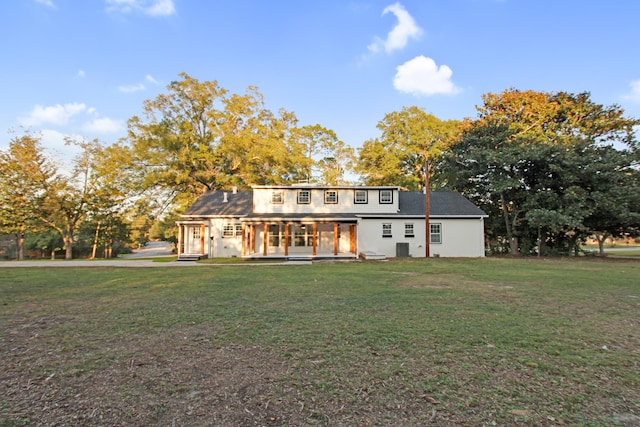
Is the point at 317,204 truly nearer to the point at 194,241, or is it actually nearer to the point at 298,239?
the point at 298,239

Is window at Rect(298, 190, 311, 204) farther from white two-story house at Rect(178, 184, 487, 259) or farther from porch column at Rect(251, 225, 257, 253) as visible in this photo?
porch column at Rect(251, 225, 257, 253)

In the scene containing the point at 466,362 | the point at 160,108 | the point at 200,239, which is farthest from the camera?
the point at 160,108

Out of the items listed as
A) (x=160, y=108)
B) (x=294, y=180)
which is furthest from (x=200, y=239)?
(x=160, y=108)

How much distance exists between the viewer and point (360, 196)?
21.7 m

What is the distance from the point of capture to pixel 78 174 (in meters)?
24.8

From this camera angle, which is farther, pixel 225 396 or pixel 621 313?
pixel 621 313

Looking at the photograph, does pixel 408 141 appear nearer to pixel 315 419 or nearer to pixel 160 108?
pixel 160 108

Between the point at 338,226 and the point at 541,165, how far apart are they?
14034mm

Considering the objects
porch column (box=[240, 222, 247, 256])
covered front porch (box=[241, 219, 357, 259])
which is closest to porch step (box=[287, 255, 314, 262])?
covered front porch (box=[241, 219, 357, 259])

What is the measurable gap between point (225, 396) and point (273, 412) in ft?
1.60

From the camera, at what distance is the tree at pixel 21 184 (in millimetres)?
22203

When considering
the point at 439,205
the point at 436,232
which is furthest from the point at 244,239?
the point at 439,205

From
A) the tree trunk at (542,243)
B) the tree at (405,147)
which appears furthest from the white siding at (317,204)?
the tree at (405,147)

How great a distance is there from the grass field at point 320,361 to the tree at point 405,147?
26.8 m
